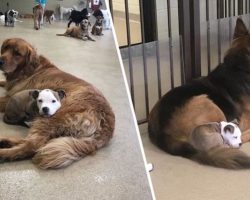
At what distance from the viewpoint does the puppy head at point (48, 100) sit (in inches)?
29.7

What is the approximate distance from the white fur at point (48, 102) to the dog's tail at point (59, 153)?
6 cm

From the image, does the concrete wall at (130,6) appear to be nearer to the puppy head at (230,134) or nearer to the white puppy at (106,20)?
the puppy head at (230,134)

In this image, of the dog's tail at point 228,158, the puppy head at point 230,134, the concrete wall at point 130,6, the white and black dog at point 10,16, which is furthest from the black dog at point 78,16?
the puppy head at point 230,134

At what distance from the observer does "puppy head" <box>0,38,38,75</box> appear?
78 centimetres

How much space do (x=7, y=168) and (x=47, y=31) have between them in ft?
0.95

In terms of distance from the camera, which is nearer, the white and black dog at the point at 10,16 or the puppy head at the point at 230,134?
the white and black dog at the point at 10,16

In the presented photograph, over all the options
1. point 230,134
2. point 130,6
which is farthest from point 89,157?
point 130,6

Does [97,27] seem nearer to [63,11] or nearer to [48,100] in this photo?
[63,11]

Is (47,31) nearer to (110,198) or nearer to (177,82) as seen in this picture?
(110,198)

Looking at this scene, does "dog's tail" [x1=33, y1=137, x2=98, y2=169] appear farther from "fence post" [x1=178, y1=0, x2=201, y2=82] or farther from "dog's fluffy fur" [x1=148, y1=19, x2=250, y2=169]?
"fence post" [x1=178, y1=0, x2=201, y2=82]

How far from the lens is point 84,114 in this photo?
799mm

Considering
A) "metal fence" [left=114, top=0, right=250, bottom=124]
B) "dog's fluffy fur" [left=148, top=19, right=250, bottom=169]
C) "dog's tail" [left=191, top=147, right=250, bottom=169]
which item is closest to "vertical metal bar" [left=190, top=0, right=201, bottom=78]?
"metal fence" [left=114, top=0, right=250, bottom=124]

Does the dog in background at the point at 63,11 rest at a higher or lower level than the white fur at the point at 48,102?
higher

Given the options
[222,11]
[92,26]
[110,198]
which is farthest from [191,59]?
[110,198]
